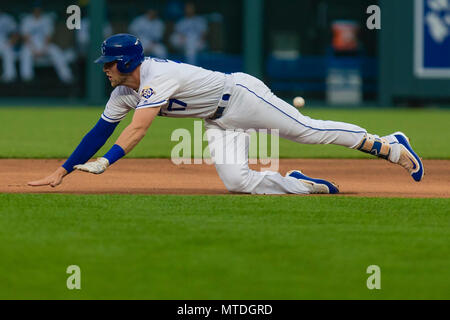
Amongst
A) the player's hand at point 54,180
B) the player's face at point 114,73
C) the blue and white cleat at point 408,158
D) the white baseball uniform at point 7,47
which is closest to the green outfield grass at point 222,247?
the player's hand at point 54,180

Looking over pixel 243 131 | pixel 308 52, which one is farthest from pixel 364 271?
pixel 308 52

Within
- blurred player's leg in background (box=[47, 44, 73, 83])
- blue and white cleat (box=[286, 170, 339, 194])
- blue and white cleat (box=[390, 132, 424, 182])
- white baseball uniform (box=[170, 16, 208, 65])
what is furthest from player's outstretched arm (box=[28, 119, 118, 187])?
blurred player's leg in background (box=[47, 44, 73, 83])

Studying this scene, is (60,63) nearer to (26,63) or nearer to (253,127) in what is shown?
(26,63)

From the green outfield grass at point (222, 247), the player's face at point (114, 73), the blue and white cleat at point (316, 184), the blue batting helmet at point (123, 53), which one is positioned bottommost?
the green outfield grass at point (222, 247)

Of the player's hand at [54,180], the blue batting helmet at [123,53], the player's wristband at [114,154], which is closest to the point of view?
the player's wristband at [114,154]

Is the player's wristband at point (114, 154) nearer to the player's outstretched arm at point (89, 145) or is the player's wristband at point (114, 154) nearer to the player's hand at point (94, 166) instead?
the player's hand at point (94, 166)
